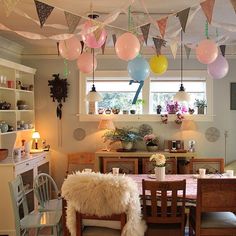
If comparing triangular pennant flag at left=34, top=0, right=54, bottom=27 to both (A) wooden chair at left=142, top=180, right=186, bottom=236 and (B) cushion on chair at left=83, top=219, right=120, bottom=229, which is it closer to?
(A) wooden chair at left=142, top=180, right=186, bottom=236

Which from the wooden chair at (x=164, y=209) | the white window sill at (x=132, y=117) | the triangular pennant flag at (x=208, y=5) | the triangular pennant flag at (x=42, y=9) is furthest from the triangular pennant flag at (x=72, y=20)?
the white window sill at (x=132, y=117)

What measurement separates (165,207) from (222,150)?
2921 mm

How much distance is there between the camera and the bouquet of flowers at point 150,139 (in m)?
5.20

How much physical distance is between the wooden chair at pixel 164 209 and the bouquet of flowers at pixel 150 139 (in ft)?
7.61

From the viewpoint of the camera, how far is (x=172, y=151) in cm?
511

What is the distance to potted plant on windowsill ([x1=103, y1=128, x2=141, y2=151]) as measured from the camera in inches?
204

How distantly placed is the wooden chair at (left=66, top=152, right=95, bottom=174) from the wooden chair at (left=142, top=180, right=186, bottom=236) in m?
2.54

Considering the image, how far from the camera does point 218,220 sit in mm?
2928

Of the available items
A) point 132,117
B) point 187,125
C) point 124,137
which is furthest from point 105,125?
point 187,125

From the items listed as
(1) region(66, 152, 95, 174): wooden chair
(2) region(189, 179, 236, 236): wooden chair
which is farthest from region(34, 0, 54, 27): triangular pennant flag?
(1) region(66, 152, 95, 174): wooden chair

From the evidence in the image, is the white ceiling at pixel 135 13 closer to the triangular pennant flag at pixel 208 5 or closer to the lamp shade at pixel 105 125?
the triangular pennant flag at pixel 208 5

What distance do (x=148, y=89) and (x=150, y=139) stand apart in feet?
2.74

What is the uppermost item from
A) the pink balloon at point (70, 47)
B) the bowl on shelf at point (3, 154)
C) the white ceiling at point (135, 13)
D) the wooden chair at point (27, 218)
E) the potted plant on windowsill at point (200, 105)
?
the white ceiling at point (135, 13)

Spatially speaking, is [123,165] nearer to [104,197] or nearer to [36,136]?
[36,136]
